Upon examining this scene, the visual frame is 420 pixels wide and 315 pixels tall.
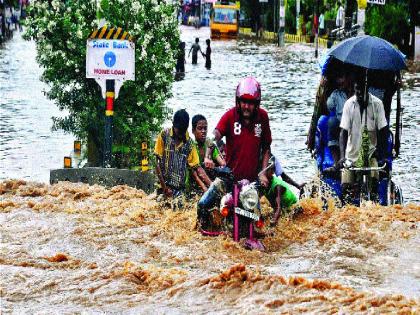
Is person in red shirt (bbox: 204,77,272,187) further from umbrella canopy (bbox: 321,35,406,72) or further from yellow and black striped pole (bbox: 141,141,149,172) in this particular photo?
yellow and black striped pole (bbox: 141,141,149,172)

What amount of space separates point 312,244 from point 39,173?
23.7 feet

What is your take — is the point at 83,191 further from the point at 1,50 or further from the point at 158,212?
the point at 1,50

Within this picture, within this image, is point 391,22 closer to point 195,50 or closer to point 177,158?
point 195,50

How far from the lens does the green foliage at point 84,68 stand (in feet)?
48.9

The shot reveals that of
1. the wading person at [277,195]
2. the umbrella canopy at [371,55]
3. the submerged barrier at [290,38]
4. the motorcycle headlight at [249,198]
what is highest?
the umbrella canopy at [371,55]

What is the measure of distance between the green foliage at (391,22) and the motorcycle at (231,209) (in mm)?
33306

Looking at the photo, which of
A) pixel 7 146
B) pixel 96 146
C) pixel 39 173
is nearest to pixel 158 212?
pixel 96 146

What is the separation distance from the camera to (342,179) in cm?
1120

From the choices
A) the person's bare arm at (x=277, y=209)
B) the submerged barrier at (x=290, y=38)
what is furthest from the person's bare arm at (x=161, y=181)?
the submerged barrier at (x=290, y=38)

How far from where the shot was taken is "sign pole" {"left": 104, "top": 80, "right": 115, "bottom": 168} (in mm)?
13859

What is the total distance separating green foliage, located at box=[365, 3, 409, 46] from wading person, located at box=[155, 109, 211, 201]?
106 feet

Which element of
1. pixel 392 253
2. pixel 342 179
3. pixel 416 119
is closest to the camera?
pixel 392 253

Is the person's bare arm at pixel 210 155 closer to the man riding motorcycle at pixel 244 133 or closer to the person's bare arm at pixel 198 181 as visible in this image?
the man riding motorcycle at pixel 244 133

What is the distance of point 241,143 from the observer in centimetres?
962
